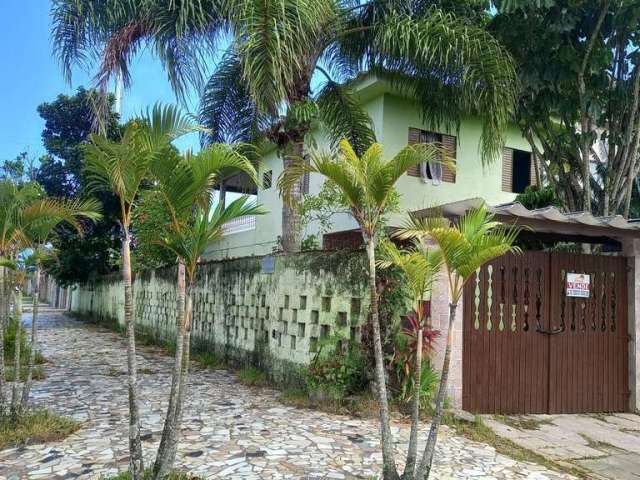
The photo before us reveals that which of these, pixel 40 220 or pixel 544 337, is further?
pixel 544 337

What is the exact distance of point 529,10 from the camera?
8.77 meters

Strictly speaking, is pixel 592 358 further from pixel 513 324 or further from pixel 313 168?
pixel 313 168

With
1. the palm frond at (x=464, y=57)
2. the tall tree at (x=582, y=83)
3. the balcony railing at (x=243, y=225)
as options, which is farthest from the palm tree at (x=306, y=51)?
the balcony railing at (x=243, y=225)

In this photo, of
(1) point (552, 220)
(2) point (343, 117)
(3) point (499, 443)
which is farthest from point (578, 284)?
(2) point (343, 117)

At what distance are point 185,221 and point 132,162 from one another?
558 mm

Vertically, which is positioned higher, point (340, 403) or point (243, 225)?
point (243, 225)

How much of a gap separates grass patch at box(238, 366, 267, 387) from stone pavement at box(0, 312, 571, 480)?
22 cm

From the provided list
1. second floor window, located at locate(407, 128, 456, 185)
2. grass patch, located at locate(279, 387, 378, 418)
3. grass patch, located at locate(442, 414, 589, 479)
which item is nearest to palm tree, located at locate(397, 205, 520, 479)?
grass patch, located at locate(442, 414, 589, 479)

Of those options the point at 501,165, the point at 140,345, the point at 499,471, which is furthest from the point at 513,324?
the point at 140,345

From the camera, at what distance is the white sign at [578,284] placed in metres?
7.12

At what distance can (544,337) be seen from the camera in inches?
273

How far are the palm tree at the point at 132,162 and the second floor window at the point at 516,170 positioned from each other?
1098cm

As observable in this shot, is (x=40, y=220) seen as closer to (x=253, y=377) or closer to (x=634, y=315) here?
(x=253, y=377)

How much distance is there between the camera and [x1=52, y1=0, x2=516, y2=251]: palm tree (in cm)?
737
